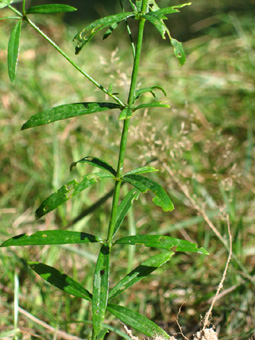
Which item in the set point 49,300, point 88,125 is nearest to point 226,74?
point 88,125

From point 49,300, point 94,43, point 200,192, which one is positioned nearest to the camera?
point 49,300

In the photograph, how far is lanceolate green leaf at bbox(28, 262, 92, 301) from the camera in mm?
844

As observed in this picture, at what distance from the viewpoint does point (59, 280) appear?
2.80 feet

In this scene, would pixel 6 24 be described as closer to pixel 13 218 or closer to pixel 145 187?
pixel 13 218

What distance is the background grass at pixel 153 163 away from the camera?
1248 millimetres

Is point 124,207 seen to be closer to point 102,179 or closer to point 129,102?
point 102,179

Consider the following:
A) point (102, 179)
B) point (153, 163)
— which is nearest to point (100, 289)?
point (102, 179)

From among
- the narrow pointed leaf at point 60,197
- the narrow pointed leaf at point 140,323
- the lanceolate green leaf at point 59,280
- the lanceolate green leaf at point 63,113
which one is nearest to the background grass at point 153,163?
the narrow pointed leaf at point 140,323

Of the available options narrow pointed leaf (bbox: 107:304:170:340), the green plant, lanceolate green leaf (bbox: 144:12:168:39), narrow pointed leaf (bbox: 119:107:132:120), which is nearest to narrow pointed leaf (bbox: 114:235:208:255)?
the green plant

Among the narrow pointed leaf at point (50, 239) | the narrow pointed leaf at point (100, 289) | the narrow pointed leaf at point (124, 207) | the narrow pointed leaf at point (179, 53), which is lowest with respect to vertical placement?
the narrow pointed leaf at point (100, 289)

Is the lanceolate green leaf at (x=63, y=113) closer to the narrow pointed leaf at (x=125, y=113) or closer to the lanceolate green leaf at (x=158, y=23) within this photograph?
the narrow pointed leaf at (x=125, y=113)

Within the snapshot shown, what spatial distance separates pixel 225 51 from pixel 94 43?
1.10m

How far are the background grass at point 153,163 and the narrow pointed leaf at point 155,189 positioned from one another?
0.26 metres

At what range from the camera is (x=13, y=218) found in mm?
1644
